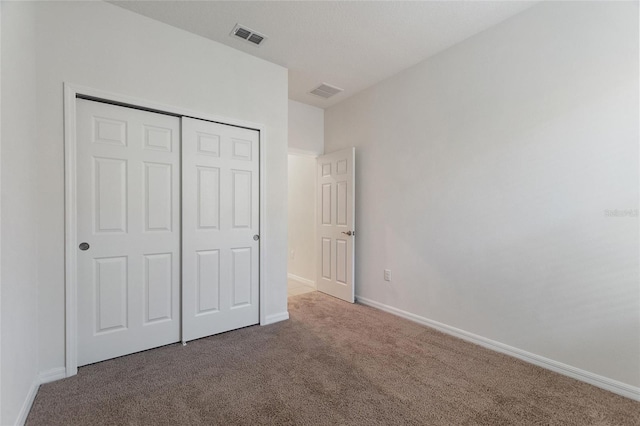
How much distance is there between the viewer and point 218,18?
242 cm

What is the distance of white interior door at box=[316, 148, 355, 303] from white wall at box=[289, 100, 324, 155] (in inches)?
9.7

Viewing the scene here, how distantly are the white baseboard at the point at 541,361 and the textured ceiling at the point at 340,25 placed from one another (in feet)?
8.98

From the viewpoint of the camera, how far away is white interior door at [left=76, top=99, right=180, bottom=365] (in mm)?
2188

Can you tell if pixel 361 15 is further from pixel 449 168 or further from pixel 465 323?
pixel 465 323

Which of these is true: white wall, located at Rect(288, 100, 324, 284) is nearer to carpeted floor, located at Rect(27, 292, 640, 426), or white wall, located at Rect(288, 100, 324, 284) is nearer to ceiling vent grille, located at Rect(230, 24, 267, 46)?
ceiling vent grille, located at Rect(230, 24, 267, 46)

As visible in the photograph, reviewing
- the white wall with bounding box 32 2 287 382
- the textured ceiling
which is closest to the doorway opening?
the white wall with bounding box 32 2 287 382

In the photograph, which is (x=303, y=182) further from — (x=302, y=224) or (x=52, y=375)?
(x=52, y=375)

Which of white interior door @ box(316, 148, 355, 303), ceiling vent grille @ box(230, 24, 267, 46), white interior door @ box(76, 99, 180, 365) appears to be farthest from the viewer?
white interior door @ box(316, 148, 355, 303)

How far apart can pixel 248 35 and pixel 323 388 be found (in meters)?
2.94

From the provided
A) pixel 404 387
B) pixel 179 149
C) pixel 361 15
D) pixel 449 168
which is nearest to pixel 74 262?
pixel 179 149

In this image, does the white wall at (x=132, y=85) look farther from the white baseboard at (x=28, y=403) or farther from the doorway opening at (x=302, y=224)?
the doorway opening at (x=302, y=224)

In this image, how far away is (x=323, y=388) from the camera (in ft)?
6.37

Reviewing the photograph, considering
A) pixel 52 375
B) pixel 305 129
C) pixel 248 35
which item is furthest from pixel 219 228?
pixel 305 129

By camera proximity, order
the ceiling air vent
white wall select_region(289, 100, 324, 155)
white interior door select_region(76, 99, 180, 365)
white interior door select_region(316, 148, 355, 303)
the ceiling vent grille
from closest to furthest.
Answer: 1. white interior door select_region(76, 99, 180, 365)
2. the ceiling vent grille
3. the ceiling air vent
4. white interior door select_region(316, 148, 355, 303)
5. white wall select_region(289, 100, 324, 155)
